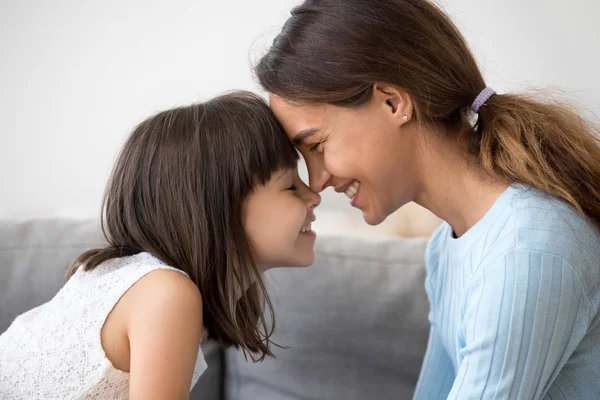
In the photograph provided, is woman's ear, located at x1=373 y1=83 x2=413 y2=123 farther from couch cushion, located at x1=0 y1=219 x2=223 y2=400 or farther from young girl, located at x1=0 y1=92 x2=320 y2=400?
couch cushion, located at x1=0 y1=219 x2=223 y2=400

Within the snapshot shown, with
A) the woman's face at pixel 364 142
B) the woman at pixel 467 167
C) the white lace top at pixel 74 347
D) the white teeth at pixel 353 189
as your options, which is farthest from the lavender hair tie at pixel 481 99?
the white lace top at pixel 74 347

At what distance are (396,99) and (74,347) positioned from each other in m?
0.66

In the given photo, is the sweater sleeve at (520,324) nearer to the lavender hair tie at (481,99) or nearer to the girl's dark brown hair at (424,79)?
the girl's dark brown hair at (424,79)

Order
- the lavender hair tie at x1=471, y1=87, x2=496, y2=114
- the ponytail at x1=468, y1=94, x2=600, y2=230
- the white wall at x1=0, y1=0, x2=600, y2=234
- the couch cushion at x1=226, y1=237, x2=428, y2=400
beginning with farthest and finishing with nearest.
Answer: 1. the white wall at x1=0, y1=0, x2=600, y2=234
2. the couch cushion at x1=226, y1=237, x2=428, y2=400
3. the lavender hair tie at x1=471, y1=87, x2=496, y2=114
4. the ponytail at x1=468, y1=94, x2=600, y2=230

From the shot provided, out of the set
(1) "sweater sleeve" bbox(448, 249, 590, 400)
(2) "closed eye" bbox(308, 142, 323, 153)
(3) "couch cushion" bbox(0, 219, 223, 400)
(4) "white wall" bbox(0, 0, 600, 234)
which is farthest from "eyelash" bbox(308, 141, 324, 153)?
(4) "white wall" bbox(0, 0, 600, 234)

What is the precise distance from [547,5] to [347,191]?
838 millimetres

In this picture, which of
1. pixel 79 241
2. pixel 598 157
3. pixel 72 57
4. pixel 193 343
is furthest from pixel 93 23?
pixel 598 157

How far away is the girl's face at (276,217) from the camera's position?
1.34m

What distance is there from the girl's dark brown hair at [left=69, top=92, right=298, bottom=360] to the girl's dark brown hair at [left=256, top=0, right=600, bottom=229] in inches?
4.8

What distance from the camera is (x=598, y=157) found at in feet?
4.01

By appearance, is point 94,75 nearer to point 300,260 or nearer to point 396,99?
point 300,260

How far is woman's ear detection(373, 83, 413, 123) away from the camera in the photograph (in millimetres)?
1223

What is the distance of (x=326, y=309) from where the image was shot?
165 cm

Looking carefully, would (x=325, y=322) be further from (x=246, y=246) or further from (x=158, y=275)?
(x=158, y=275)
